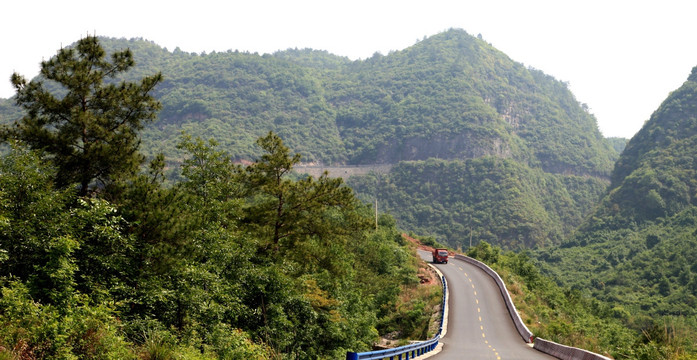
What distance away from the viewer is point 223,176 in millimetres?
26906

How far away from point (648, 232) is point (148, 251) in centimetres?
12627

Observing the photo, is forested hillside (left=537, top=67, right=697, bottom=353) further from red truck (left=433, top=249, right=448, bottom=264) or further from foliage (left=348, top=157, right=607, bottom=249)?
red truck (left=433, top=249, right=448, bottom=264)

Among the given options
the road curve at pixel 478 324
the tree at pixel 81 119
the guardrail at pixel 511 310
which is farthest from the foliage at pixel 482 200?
the tree at pixel 81 119

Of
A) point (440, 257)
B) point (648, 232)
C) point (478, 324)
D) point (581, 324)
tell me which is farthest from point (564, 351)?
point (648, 232)

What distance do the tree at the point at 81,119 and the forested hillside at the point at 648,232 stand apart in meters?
63.2

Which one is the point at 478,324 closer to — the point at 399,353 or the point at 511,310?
the point at 511,310

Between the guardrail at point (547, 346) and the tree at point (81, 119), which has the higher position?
the tree at point (81, 119)

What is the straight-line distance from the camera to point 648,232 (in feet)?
389

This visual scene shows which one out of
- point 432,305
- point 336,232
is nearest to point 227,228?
point 336,232

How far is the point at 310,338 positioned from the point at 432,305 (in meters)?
19.1

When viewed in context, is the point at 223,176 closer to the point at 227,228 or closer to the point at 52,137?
the point at 227,228

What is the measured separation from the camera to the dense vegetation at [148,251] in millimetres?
11695

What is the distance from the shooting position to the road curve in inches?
896

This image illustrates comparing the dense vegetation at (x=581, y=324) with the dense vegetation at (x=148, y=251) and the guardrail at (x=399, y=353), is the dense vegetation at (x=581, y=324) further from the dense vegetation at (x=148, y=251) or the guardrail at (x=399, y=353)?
the dense vegetation at (x=148, y=251)
